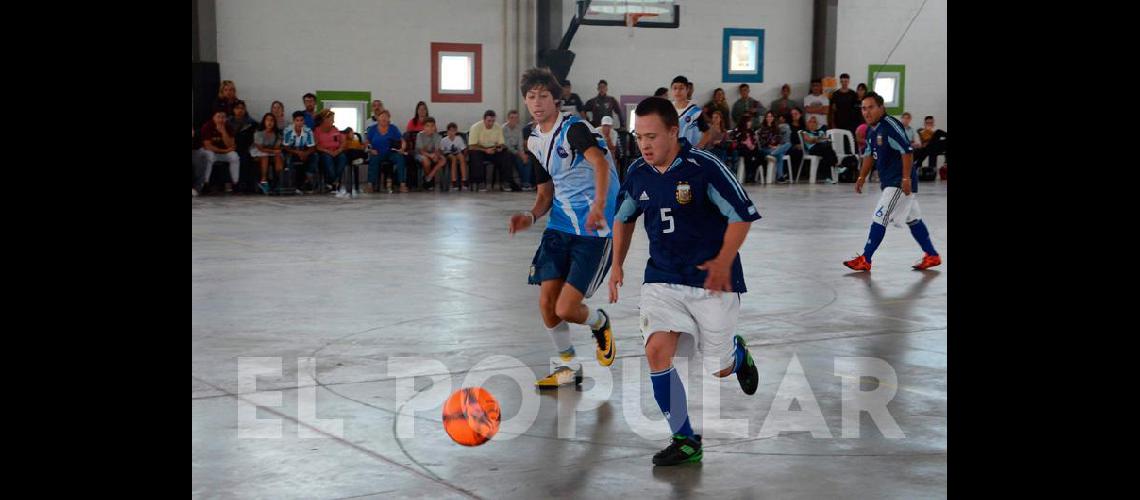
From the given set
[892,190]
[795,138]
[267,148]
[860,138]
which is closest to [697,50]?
[795,138]

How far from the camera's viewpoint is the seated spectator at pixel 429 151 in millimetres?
21828

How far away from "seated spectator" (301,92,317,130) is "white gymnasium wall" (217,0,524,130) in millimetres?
1067

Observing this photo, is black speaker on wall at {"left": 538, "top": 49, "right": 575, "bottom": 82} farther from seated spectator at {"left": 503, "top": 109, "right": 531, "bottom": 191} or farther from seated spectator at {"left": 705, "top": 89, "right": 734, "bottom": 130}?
seated spectator at {"left": 705, "top": 89, "right": 734, "bottom": 130}

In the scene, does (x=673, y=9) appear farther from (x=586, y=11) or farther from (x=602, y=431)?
(x=602, y=431)

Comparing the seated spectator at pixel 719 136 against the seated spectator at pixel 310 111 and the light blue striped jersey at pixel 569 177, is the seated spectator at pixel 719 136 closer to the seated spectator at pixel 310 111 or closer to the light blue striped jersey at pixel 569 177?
the seated spectator at pixel 310 111

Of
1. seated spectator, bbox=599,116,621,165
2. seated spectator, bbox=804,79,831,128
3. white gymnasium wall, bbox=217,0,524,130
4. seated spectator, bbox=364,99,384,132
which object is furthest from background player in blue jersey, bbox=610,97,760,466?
seated spectator, bbox=804,79,831,128

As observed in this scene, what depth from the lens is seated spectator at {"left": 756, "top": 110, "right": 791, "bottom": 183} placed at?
24.5 metres

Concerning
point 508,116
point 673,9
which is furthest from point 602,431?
point 673,9

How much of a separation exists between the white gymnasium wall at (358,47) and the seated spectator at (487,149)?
1.71 meters
